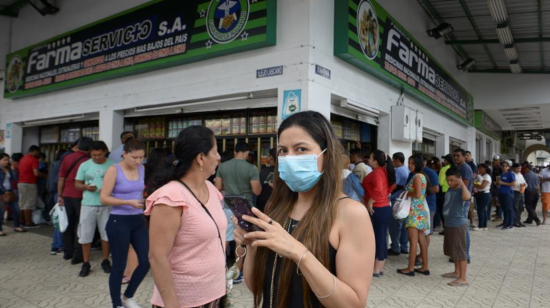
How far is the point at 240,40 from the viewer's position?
5738 millimetres

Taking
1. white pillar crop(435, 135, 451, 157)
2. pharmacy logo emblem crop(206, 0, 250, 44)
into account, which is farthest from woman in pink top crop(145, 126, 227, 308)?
white pillar crop(435, 135, 451, 157)

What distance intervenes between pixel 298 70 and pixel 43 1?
7.69 meters

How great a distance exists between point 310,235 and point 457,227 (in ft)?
13.1

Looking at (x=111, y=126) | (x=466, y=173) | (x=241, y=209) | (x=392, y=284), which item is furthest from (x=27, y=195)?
(x=466, y=173)

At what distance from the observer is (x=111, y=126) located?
7.99 meters

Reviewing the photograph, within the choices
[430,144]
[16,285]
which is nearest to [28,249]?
[16,285]

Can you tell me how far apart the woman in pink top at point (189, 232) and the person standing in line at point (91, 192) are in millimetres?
2844

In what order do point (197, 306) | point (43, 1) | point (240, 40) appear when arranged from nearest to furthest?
point (197, 306), point (240, 40), point (43, 1)

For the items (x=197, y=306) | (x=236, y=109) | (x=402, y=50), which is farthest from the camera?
(x=402, y=50)

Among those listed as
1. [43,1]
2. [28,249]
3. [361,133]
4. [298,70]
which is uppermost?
[43,1]

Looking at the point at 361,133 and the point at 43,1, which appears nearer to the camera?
the point at 361,133

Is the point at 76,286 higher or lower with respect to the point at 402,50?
lower

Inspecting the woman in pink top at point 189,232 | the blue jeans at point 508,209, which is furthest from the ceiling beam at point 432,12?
the woman in pink top at point 189,232

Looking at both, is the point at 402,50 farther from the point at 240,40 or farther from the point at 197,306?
the point at 197,306
